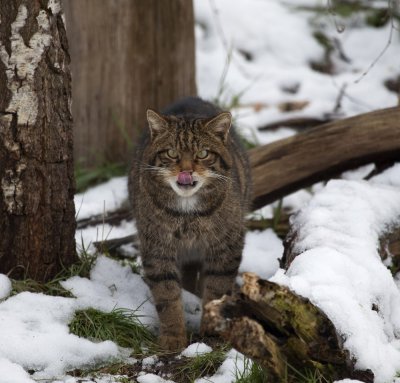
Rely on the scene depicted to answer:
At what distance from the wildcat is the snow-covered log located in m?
0.46

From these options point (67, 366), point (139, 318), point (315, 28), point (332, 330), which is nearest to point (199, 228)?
point (139, 318)

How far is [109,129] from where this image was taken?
582cm

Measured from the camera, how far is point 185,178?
3682 mm

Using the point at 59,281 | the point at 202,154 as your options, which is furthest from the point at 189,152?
the point at 59,281

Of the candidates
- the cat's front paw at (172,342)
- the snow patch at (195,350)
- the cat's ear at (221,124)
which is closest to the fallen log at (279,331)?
the snow patch at (195,350)

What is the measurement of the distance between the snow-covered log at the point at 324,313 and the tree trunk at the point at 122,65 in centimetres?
250

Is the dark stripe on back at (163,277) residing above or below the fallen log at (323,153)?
below

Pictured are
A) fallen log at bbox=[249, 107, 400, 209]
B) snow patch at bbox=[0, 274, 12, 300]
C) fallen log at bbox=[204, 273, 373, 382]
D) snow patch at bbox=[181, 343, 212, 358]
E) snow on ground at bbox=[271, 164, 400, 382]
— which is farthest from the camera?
fallen log at bbox=[249, 107, 400, 209]

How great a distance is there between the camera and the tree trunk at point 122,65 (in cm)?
560

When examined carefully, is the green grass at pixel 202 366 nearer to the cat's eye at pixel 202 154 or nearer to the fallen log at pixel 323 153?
the cat's eye at pixel 202 154

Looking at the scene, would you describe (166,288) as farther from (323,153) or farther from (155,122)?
(323,153)

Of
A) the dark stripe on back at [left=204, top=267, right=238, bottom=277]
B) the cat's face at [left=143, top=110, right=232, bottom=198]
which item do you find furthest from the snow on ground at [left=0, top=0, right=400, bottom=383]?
the cat's face at [left=143, top=110, right=232, bottom=198]

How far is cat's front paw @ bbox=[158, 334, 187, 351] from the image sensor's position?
3627 millimetres

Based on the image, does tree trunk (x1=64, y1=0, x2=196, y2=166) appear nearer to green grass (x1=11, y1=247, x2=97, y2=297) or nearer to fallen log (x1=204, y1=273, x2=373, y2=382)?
green grass (x1=11, y1=247, x2=97, y2=297)
